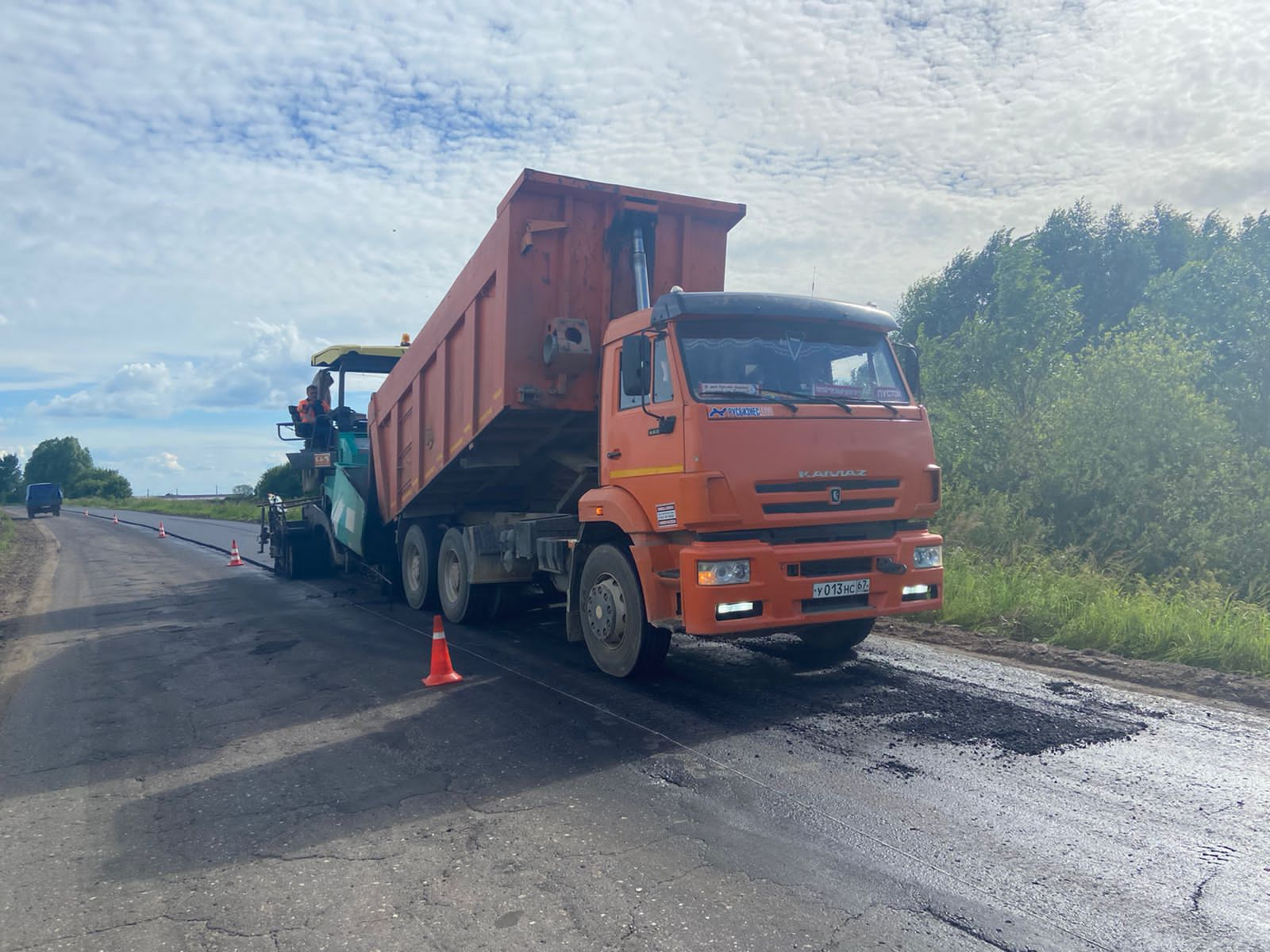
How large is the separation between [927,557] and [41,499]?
55.6m

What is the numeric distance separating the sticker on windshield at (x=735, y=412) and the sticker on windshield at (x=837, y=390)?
0.48 meters

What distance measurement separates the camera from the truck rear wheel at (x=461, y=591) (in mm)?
9523

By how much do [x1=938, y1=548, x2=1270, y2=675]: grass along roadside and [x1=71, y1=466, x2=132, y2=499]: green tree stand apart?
100207 millimetres

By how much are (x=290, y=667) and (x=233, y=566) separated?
34.6 feet

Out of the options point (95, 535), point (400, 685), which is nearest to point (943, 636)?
point (400, 685)

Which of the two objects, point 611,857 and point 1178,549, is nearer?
point 611,857

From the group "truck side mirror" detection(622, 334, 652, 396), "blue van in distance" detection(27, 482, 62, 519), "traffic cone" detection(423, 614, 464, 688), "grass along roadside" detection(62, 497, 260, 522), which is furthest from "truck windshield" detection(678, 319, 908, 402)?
"blue van in distance" detection(27, 482, 62, 519)

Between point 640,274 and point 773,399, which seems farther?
point 640,274

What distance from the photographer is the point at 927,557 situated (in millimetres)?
6426

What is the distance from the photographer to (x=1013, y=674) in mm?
6691

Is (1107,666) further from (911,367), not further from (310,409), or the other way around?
(310,409)

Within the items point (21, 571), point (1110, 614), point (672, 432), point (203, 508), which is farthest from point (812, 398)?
point (203, 508)

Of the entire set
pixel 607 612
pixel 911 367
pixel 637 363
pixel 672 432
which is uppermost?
pixel 911 367

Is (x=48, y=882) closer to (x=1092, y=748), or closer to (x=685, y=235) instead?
(x=1092, y=748)
